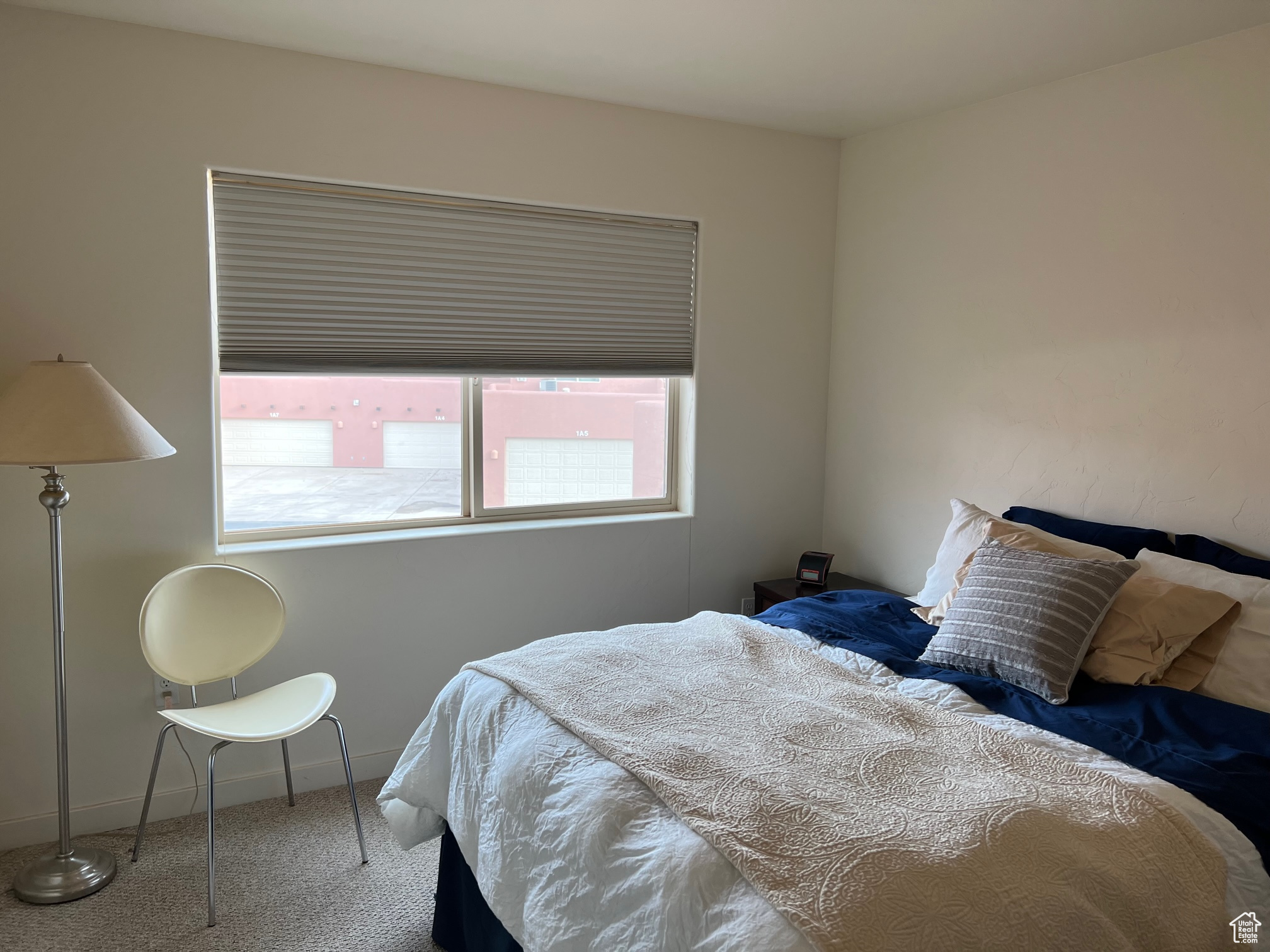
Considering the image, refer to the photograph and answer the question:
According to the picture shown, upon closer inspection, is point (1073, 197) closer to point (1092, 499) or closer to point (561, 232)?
point (1092, 499)

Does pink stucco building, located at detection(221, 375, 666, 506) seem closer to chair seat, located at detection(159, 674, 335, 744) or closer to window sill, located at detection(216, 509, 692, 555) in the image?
window sill, located at detection(216, 509, 692, 555)

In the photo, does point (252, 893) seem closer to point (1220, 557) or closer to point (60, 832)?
point (60, 832)

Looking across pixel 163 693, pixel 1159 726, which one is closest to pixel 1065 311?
pixel 1159 726

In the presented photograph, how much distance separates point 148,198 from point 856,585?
9.77ft

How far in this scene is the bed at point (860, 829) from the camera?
4.52 feet

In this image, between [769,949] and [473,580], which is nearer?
[769,949]

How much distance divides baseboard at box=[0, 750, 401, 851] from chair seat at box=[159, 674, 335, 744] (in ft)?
1.12

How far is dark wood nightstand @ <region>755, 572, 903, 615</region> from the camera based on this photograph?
3.62 m

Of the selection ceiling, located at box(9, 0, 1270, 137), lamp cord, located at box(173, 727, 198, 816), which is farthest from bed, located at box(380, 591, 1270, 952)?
ceiling, located at box(9, 0, 1270, 137)

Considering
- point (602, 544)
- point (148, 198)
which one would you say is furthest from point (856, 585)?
point (148, 198)

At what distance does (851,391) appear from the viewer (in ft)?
12.8

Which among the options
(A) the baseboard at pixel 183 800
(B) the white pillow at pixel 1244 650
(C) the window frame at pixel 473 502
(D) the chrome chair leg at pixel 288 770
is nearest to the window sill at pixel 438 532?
(C) the window frame at pixel 473 502

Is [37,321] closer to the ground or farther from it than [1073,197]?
closer to the ground

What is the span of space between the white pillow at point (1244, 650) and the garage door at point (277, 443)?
9.22ft
